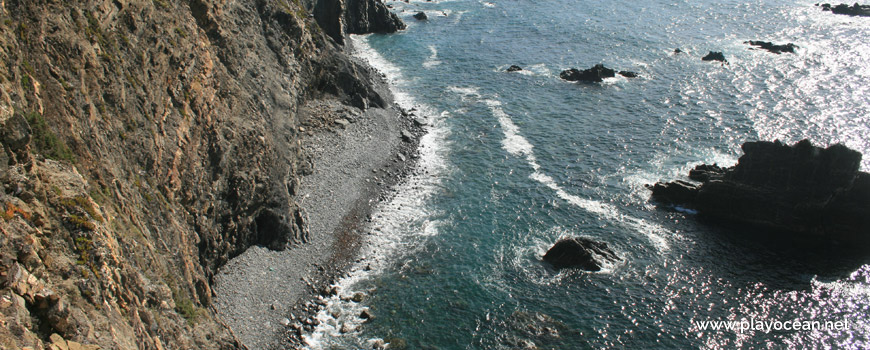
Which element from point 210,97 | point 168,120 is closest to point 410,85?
point 210,97

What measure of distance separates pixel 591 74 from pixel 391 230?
59.9m

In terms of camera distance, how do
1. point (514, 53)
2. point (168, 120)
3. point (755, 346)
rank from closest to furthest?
point (168, 120)
point (755, 346)
point (514, 53)

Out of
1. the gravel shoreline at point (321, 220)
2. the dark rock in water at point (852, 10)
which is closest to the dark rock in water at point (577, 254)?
the gravel shoreline at point (321, 220)

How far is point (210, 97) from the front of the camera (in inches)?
1927

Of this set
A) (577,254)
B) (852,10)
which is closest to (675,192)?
(577,254)

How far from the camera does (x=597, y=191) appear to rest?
6975 cm

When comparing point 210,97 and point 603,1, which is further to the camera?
point 603,1

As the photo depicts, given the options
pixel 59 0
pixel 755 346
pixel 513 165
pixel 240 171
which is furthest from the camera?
pixel 513 165

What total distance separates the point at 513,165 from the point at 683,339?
111 feet

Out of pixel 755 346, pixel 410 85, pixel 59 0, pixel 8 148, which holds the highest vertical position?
pixel 59 0

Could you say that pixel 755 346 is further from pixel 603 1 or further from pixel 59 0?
pixel 603 1

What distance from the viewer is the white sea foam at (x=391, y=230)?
156 ft

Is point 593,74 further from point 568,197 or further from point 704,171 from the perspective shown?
point 568,197

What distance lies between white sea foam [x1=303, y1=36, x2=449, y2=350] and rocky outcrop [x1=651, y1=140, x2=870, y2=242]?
28.9m
